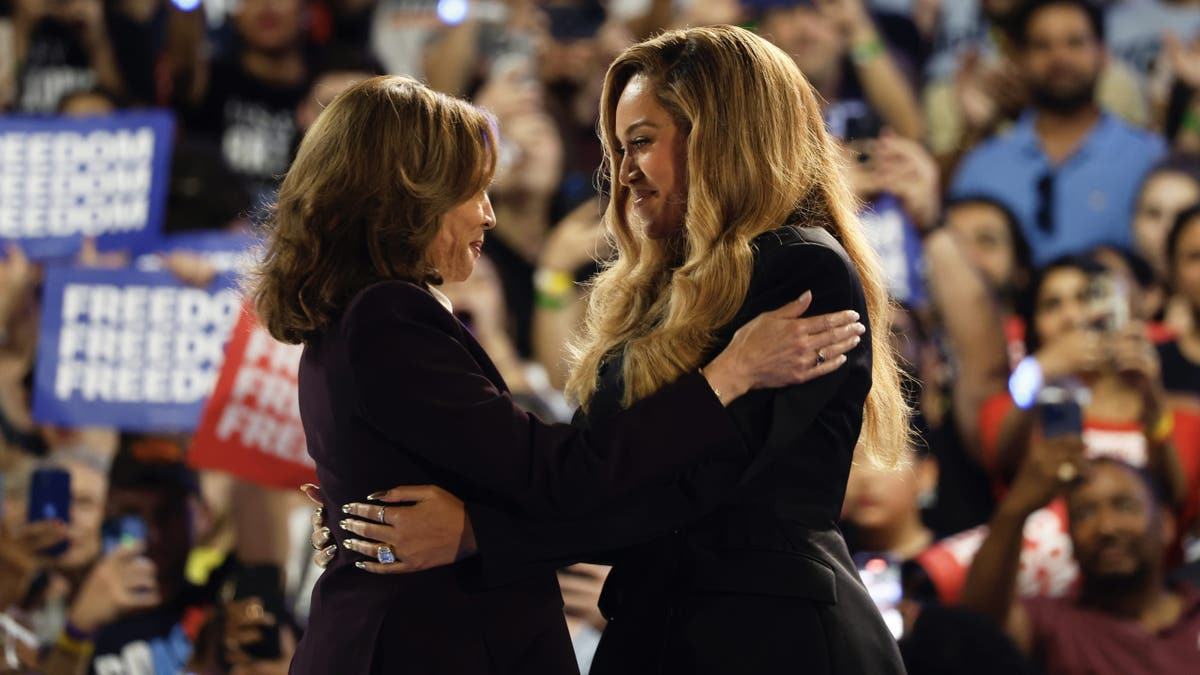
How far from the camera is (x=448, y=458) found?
173cm

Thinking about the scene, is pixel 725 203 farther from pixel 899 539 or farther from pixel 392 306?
pixel 899 539

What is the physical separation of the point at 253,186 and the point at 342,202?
335 centimetres

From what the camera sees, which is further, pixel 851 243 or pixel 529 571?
pixel 851 243

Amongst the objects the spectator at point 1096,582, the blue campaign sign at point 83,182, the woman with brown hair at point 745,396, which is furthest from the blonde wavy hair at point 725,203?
the blue campaign sign at point 83,182

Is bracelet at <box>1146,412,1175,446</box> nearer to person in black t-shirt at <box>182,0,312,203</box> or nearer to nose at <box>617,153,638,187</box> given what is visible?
person in black t-shirt at <box>182,0,312,203</box>

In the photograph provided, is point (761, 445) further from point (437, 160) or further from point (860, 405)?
point (437, 160)

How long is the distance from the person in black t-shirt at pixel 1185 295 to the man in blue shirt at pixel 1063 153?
16 centimetres

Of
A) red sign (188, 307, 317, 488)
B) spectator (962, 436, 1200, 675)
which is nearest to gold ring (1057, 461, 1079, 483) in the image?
spectator (962, 436, 1200, 675)

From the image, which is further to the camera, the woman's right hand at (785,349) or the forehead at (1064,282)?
the forehead at (1064,282)

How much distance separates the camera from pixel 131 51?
5422 mm

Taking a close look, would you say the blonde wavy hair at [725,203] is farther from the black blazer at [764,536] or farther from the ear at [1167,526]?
the ear at [1167,526]

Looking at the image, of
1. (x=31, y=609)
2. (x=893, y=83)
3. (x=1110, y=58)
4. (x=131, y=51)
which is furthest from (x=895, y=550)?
(x=131, y=51)

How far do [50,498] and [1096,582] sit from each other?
294 cm

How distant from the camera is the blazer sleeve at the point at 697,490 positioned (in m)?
1.74
